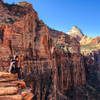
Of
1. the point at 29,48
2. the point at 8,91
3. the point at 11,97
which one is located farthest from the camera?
the point at 29,48

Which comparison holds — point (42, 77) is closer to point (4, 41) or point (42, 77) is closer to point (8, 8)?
point (4, 41)

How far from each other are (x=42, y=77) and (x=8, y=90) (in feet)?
37.0

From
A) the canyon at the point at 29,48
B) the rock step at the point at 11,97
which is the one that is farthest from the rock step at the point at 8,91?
the canyon at the point at 29,48

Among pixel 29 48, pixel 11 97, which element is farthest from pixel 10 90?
pixel 29 48

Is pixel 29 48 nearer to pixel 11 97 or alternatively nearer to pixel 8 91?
pixel 8 91

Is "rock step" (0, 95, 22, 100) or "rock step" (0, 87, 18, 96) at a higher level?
"rock step" (0, 87, 18, 96)

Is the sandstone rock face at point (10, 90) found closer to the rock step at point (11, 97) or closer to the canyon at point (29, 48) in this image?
the rock step at point (11, 97)

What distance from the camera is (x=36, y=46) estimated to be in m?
15.7

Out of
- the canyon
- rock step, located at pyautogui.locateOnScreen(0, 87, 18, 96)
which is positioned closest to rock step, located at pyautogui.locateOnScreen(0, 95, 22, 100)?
rock step, located at pyautogui.locateOnScreen(0, 87, 18, 96)

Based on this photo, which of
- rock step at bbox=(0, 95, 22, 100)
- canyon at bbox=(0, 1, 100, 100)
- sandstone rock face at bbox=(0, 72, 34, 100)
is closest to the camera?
rock step at bbox=(0, 95, 22, 100)

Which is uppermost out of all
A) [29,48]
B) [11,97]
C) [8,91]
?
[29,48]

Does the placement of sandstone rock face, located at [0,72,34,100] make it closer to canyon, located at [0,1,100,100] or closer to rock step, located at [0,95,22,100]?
rock step, located at [0,95,22,100]

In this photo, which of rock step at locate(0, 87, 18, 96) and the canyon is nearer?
rock step at locate(0, 87, 18, 96)

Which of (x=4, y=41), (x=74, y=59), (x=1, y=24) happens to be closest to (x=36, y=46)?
(x=4, y=41)
